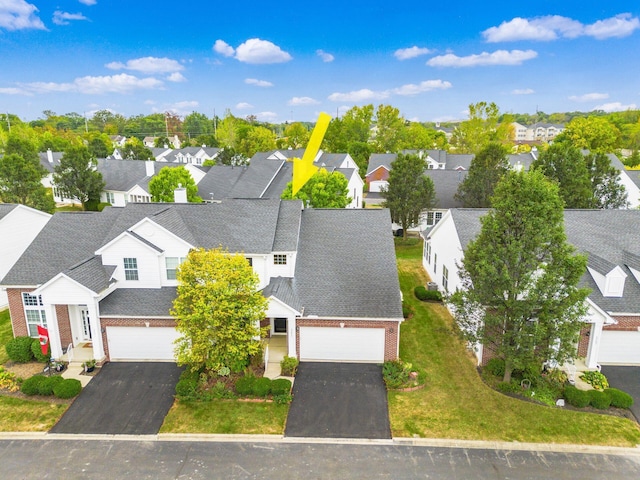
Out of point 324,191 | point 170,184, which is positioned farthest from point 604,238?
point 170,184

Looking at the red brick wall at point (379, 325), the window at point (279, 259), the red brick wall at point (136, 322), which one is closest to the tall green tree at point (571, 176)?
the red brick wall at point (379, 325)

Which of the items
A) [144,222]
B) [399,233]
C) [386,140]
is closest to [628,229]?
[399,233]

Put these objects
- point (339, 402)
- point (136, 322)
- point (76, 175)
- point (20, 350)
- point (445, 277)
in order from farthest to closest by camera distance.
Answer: point (76, 175), point (445, 277), point (20, 350), point (136, 322), point (339, 402)

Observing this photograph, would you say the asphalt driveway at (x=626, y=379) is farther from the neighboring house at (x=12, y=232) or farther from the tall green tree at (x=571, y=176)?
the neighboring house at (x=12, y=232)

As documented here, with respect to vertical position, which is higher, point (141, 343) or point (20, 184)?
point (20, 184)

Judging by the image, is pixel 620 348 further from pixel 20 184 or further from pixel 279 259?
pixel 20 184

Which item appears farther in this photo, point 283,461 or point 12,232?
point 12,232

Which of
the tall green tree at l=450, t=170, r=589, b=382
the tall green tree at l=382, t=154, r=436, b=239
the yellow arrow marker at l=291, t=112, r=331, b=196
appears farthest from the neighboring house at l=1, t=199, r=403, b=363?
the tall green tree at l=382, t=154, r=436, b=239

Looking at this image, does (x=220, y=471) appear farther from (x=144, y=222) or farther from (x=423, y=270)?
(x=423, y=270)
